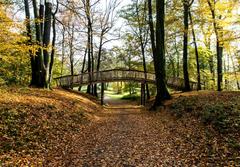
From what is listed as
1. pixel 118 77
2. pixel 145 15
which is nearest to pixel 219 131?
pixel 118 77

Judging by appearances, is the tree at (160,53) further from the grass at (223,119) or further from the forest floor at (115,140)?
the forest floor at (115,140)

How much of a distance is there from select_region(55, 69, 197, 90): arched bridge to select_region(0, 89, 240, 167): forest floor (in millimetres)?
13831

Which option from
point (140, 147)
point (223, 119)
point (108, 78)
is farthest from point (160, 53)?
point (140, 147)

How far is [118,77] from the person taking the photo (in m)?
26.2

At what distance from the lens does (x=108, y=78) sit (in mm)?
25906

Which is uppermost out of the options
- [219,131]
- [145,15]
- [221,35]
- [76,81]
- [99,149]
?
[145,15]

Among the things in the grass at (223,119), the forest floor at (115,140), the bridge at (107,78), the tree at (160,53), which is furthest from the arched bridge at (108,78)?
the grass at (223,119)

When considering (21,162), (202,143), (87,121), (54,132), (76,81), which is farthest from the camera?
(76,81)

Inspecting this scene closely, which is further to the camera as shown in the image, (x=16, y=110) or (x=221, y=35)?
(x=221, y=35)

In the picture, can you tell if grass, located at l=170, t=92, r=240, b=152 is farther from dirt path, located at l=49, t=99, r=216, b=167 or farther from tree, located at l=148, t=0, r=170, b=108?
tree, located at l=148, t=0, r=170, b=108

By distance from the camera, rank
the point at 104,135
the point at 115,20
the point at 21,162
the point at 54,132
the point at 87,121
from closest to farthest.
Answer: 1. the point at 21,162
2. the point at 54,132
3. the point at 104,135
4. the point at 87,121
5. the point at 115,20

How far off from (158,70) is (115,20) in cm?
1774

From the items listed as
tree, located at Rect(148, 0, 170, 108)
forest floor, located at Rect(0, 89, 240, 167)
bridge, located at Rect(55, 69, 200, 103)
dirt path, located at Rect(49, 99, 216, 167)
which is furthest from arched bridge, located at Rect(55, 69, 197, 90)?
dirt path, located at Rect(49, 99, 216, 167)

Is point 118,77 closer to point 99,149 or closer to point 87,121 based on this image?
point 87,121
